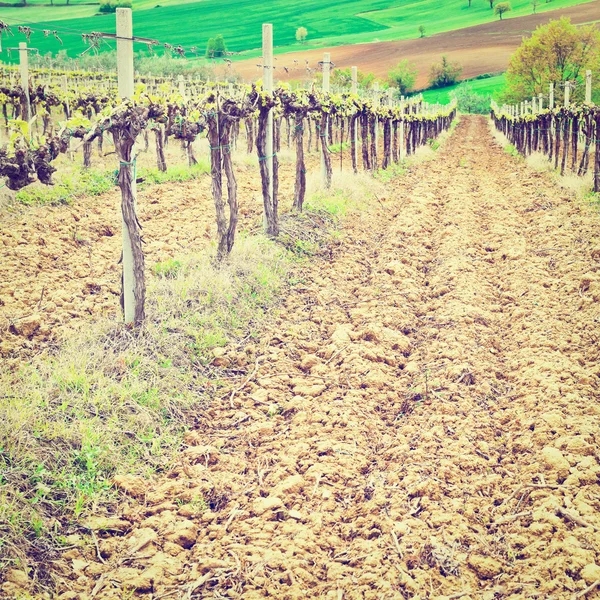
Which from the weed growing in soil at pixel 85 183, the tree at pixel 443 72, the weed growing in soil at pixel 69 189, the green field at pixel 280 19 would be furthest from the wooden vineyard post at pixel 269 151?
the tree at pixel 443 72

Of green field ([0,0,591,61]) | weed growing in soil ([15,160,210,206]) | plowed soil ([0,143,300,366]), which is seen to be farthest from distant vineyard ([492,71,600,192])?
green field ([0,0,591,61])

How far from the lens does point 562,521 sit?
400 centimetres

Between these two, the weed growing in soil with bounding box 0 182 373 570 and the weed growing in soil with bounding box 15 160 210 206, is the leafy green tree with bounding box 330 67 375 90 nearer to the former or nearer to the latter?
the weed growing in soil with bounding box 15 160 210 206

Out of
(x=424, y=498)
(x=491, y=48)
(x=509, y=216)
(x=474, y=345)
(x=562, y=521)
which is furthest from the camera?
(x=491, y=48)

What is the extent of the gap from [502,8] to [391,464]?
98978 millimetres

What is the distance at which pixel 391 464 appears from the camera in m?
4.85

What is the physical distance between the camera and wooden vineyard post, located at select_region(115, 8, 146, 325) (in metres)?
6.36

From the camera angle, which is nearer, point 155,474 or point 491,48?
point 155,474

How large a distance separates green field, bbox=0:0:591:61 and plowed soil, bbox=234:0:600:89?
10.5ft

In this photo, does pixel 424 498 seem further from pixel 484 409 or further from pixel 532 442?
pixel 484 409

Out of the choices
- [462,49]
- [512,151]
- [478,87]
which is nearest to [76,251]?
[512,151]

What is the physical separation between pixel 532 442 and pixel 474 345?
203 cm

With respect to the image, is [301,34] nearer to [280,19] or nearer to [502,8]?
[280,19]

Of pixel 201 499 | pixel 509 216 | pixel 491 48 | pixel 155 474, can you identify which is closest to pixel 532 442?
pixel 201 499
